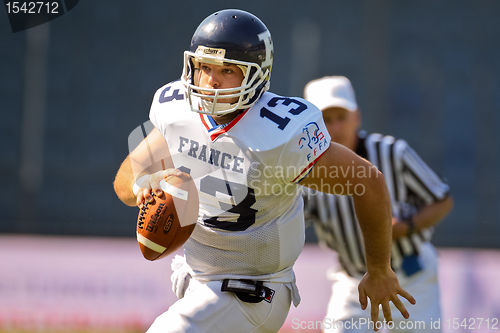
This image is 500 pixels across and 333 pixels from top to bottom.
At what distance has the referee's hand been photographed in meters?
2.60

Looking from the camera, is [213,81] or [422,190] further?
[422,190]

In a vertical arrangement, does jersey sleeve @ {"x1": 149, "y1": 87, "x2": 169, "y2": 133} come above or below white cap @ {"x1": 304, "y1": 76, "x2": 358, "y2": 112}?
above

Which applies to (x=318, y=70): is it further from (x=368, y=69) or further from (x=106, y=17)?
(x=106, y=17)

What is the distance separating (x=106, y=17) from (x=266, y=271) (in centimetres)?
892

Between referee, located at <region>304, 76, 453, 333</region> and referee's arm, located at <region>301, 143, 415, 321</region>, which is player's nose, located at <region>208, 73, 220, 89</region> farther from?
referee, located at <region>304, 76, 453, 333</region>

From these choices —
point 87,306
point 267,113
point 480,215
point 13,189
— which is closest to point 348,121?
point 267,113

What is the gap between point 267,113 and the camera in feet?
8.51

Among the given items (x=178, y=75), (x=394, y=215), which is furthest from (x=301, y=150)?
(x=178, y=75)

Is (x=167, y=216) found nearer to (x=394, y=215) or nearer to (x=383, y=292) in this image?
(x=383, y=292)

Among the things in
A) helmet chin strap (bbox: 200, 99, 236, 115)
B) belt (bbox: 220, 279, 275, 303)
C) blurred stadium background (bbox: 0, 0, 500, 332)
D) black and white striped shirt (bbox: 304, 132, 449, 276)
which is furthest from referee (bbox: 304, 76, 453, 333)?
blurred stadium background (bbox: 0, 0, 500, 332)

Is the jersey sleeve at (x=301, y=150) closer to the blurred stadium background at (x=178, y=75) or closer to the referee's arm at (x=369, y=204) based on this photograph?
the referee's arm at (x=369, y=204)

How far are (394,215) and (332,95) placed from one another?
2.39 feet

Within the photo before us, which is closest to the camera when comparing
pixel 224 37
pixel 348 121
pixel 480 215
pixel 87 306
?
pixel 224 37

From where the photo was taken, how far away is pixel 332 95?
4141mm
